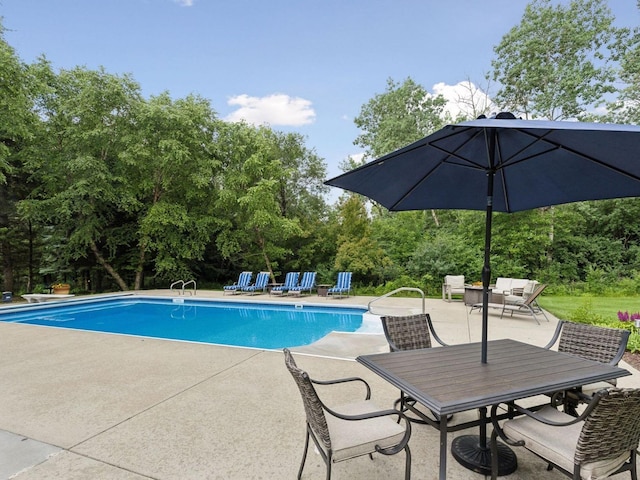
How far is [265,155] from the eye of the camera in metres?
13.6

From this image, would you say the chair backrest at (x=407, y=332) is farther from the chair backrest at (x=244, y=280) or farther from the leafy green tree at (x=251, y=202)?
the chair backrest at (x=244, y=280)

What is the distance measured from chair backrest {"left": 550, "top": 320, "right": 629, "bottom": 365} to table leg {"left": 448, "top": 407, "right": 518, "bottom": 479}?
1.12m

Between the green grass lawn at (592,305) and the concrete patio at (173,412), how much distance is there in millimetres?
2886

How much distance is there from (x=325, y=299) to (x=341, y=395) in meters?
7.44

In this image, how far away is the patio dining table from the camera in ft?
5.79

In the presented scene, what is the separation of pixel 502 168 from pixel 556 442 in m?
1.97

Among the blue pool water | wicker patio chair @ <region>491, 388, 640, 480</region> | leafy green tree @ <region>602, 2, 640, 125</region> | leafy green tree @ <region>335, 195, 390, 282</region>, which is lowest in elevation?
the blue pool water

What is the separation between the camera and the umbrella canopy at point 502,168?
200 centimetres

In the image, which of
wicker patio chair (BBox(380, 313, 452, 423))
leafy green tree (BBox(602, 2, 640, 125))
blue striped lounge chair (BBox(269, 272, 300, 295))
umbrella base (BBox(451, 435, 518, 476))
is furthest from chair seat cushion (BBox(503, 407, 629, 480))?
leafy green tree (BBox(602, 2, 640, 125))

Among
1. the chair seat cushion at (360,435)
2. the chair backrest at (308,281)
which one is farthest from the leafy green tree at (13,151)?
the chair seat cushion at (360,435)

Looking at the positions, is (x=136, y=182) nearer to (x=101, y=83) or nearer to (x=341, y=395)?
(x=101, y=83)

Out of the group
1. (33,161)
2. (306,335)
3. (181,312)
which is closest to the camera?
(306,335)

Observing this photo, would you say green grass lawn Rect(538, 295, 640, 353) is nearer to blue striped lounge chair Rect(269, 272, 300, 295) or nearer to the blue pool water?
the blue pool water

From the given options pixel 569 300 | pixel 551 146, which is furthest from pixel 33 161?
pixel 569 300
